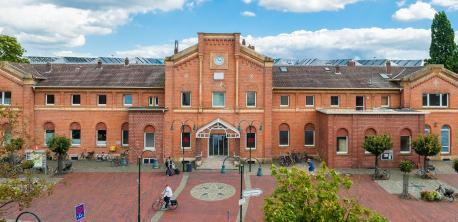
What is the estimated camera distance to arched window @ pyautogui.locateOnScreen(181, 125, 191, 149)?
41.2m

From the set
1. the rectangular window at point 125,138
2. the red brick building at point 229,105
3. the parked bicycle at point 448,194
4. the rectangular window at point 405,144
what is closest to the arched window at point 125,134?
the rectangular window at point 125,138

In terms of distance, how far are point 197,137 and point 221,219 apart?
16073 mm

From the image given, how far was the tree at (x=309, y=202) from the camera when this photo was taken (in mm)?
13438

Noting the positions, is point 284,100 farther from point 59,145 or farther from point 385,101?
point 59,145

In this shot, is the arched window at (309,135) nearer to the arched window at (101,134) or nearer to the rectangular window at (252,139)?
the rectangular window at (252,139)

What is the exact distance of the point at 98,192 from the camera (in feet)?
102

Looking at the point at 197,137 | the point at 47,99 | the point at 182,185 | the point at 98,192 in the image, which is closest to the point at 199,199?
the point at 182,185

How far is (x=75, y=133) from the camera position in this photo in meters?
43.9

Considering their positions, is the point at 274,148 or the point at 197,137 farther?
the point at 274,148

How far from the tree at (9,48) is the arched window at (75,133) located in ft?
70.1

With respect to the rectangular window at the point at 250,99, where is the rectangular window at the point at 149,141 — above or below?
below

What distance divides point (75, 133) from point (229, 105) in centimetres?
1671

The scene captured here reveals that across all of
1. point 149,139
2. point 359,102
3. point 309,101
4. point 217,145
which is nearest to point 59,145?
point 149,139

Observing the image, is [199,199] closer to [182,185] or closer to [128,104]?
[182,185]
